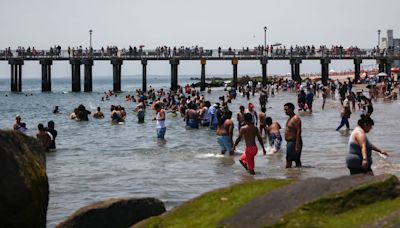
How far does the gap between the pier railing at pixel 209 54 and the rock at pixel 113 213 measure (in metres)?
62.0

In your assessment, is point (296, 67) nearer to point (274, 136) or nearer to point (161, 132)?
point (161, 132)

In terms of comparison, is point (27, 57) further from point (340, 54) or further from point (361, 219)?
point (361, 219)

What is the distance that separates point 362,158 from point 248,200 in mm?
2959

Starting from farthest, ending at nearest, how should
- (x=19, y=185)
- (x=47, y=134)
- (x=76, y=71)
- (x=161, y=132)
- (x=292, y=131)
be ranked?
A: (x=76, y=71)
(x=161, y=132)
(x=47, y=134)
(x=292, y=131)
(x=19, y=185)

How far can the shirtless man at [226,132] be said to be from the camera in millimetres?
15938

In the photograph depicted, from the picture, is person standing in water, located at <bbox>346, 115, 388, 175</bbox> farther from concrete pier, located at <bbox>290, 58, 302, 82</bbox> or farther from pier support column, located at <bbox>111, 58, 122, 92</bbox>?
pier support column, located at <bbox>111, 58, 122, 92</bbox>

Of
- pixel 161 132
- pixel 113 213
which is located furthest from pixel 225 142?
pixel 113 213

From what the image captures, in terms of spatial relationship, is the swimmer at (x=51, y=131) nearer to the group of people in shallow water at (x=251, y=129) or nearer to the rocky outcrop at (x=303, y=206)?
the group of people in shallow water at (x=251, y=129)

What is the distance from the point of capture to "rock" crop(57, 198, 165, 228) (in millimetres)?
7699

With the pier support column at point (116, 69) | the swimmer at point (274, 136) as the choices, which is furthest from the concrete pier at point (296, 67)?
the swimmer at point (274, 136)

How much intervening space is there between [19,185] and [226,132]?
945 cm

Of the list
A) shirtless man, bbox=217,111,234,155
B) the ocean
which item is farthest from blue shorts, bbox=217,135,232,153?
the ocean

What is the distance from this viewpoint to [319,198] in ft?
19.6

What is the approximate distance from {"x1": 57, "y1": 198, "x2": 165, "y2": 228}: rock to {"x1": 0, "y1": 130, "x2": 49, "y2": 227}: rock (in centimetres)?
42
